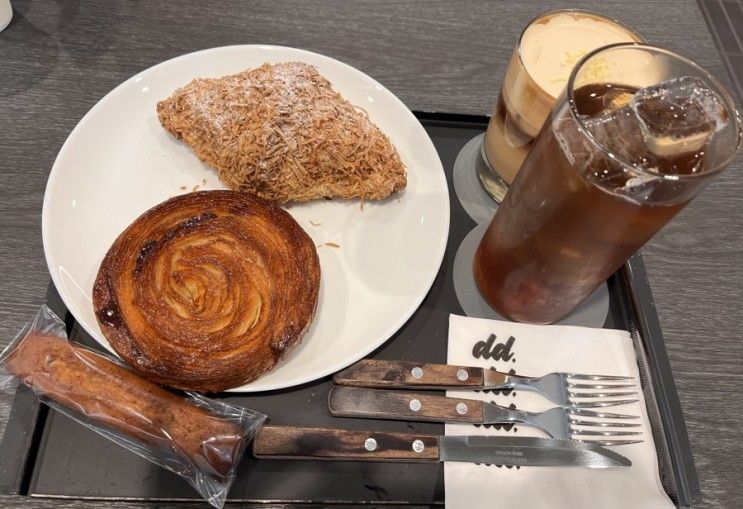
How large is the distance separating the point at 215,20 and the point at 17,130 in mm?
653

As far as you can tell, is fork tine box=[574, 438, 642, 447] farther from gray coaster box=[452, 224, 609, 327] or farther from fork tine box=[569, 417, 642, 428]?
gray coaster box=[452, 224, 609, 327]

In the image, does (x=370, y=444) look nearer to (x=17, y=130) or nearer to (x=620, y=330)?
(x=620, y=330)

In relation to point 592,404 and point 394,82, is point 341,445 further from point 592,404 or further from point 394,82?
point 394,82

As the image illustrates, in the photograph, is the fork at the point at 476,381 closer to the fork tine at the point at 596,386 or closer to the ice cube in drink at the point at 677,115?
the fork tine at the point at 596,386

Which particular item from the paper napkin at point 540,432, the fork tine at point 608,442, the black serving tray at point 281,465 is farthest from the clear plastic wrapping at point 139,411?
the fork tine at point 608,442

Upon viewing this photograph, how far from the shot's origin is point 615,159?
86cm

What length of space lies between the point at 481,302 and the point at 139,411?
740 millimetres

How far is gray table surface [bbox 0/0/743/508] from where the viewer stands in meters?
1.30

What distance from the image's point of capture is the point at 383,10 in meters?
1.87

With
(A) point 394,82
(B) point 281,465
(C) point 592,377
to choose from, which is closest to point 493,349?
(C) point 592,377

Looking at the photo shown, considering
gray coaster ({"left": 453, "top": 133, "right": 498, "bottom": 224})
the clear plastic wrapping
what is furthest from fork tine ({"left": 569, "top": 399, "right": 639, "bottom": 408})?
the clear plastic wrapping

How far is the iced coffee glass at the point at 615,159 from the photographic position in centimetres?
90

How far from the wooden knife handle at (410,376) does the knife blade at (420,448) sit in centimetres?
10

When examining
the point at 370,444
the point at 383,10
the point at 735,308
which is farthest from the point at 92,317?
the point at 735,308
